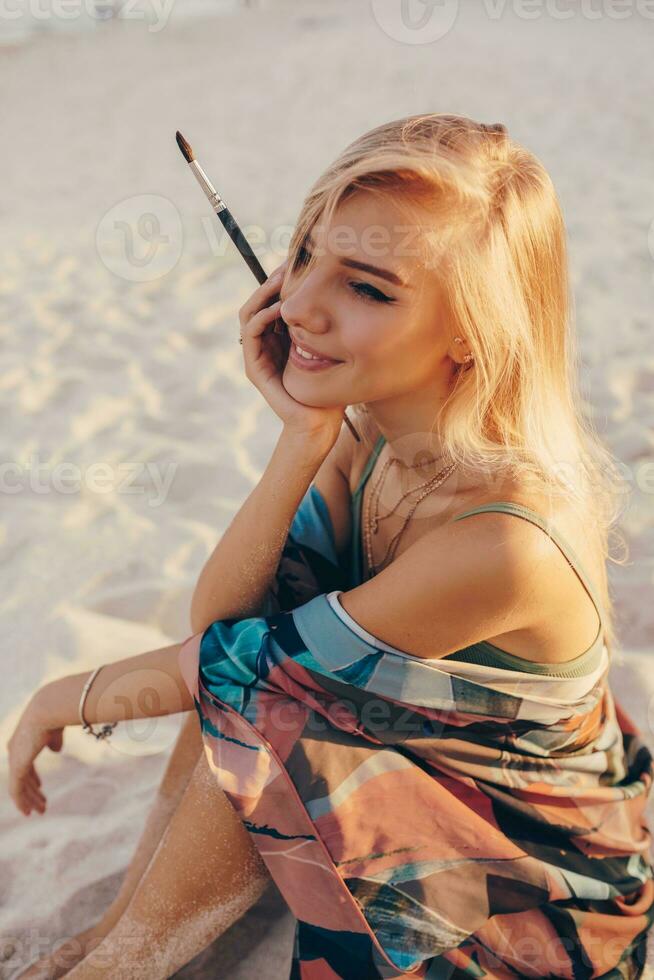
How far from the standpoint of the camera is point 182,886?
1.37m

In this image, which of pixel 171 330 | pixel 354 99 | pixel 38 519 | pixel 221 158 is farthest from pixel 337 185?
pixel 354 99

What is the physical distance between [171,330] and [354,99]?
4.07 m

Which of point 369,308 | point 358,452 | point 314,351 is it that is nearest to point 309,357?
point 314,351

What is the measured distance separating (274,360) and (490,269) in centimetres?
44

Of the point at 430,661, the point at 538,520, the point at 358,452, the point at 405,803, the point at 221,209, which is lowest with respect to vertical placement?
the point at 405,803

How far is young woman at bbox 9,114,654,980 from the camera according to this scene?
1.24 metres

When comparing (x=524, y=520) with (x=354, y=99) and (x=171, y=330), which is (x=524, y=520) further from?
(x=354, y=99)

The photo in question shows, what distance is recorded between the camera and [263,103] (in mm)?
6949

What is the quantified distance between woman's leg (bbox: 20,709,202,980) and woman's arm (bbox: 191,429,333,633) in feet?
0.77

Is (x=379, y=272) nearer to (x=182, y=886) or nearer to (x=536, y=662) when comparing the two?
(x=536, y=662)

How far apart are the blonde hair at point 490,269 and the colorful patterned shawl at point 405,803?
33 cm

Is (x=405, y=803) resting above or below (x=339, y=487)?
below

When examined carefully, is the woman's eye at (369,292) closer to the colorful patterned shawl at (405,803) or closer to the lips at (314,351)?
the lips at (314,351)

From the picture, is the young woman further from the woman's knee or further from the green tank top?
the woman's knee
